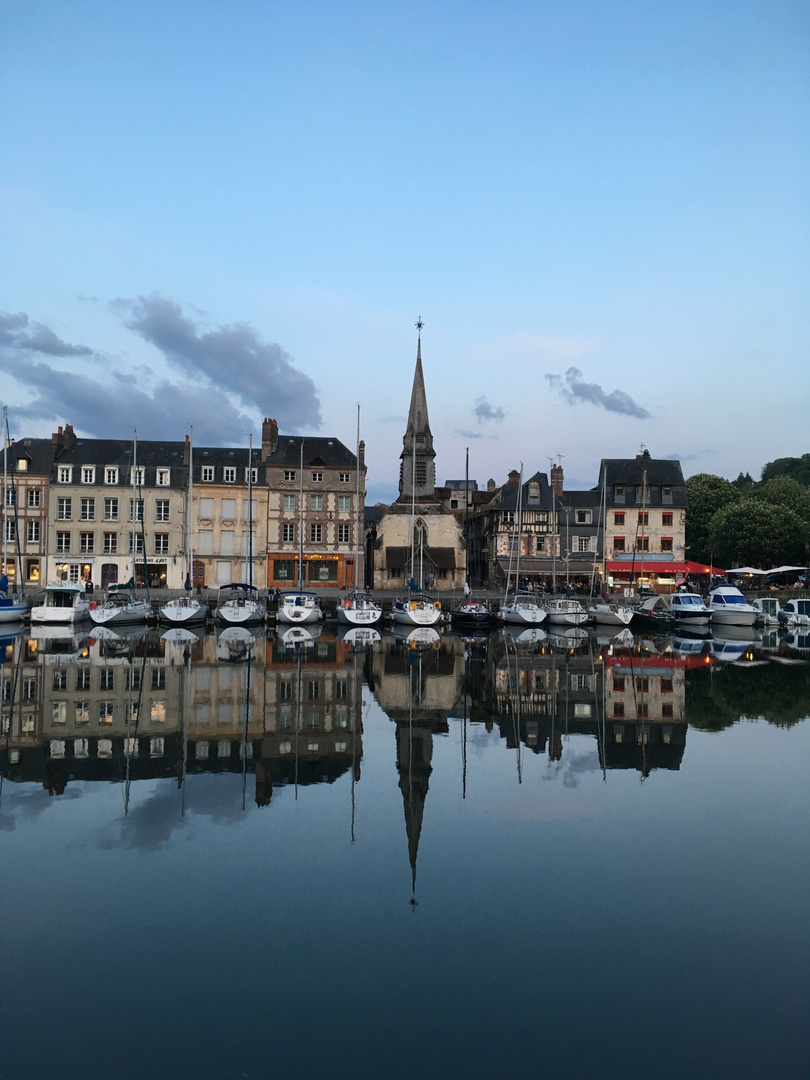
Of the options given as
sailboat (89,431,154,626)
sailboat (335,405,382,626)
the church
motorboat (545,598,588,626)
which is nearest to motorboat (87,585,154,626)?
sailboat (89,431,154,626)

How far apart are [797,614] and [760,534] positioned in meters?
16.6

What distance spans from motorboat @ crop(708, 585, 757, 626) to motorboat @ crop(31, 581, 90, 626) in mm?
36951

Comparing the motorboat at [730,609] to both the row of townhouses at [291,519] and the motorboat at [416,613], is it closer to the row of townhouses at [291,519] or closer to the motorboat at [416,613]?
the row of townhouses at [291,519]

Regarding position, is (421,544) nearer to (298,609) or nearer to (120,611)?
(298,609)

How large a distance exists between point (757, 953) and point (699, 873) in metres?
1.99

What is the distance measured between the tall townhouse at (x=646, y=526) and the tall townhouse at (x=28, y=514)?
4123 centimetres

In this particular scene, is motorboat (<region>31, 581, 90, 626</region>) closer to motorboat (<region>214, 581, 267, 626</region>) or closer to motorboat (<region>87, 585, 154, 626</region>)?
motorboat (<region>87, 585, 154, 626</region>)

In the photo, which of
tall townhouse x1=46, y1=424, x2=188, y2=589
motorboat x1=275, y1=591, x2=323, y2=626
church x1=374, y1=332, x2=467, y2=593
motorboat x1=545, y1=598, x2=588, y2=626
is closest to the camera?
motorboat x1=275, y1=591, x2=323, y2=626

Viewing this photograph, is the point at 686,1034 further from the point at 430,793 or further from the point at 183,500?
the point at 183,500

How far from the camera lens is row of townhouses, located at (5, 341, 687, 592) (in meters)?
55.2

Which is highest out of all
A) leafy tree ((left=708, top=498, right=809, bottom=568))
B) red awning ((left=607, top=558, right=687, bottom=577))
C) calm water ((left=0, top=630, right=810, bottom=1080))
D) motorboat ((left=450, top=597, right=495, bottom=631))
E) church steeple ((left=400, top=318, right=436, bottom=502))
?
church steeple ((left=400, top=318, right=436, bottom=502))

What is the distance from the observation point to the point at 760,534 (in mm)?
64750

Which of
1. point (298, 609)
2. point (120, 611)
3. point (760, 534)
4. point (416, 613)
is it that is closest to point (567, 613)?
point (416, 613)

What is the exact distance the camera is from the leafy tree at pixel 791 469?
10138 centimetres
